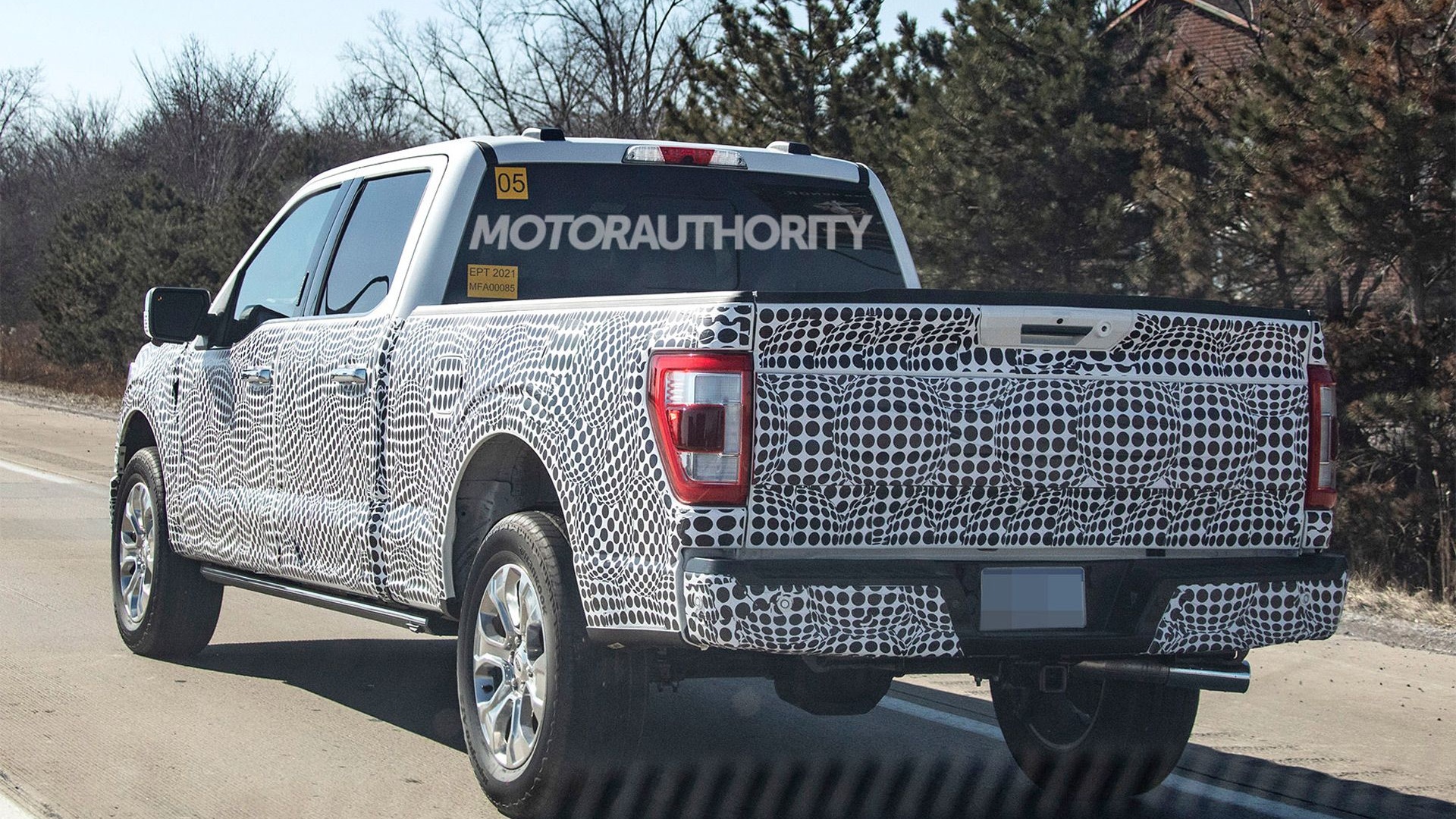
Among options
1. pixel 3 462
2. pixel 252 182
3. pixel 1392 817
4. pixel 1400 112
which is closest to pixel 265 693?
pixel 1392 817

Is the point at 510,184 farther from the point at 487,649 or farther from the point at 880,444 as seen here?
the point at 880,444

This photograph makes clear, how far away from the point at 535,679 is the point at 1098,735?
1846mm

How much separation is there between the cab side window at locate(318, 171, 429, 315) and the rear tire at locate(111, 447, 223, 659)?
1461 millimetres

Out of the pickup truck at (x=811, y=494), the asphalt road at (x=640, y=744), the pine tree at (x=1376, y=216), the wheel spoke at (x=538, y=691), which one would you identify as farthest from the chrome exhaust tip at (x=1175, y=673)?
the pine tree at (x=1376, y=216)

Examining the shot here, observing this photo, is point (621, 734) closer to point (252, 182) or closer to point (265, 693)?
point (265, 693)

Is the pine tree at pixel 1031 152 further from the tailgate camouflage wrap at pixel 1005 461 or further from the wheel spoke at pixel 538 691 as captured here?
the wheel spoke at pixel 538 691

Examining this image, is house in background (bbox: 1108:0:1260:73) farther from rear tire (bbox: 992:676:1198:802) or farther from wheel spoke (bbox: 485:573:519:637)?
wheel spoke (bbox: 485:573:519:637)

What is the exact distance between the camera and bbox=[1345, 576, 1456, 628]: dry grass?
905 cm

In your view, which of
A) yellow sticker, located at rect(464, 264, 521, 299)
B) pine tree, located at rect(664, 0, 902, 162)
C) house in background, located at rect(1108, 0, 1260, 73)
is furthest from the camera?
pine tree, located at rect(664, 0, 902, 162)

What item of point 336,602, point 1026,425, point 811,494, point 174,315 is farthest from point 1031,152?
point 811,494

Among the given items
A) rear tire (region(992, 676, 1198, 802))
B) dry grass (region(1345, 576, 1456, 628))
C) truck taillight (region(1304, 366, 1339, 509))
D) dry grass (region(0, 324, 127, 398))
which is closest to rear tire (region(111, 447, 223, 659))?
rear tire (region(992, 676, 1198, 802))

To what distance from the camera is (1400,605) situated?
9.34 m

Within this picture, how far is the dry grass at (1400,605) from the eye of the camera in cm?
905

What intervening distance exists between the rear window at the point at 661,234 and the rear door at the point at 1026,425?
207 cm
